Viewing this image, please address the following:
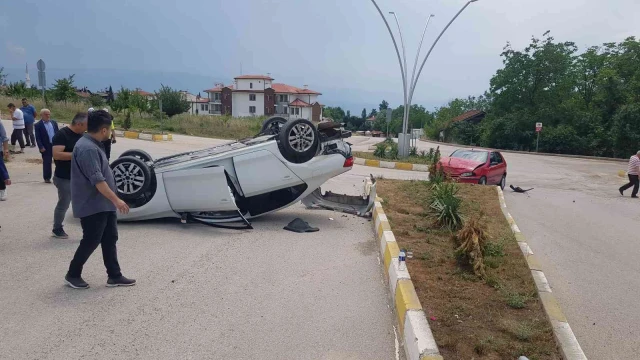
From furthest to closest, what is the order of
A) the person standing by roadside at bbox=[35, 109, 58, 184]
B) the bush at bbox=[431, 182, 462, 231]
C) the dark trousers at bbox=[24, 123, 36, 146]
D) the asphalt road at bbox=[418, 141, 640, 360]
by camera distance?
the dark trousers at bbox=[24, 123, 36, 146] < the person standing by roadside at bbox=[35, 109, 58, 184] < the bush at bbox=[431, 182, 462, 231] < the asphalt road at bbox=[418, 141, 640, 360]

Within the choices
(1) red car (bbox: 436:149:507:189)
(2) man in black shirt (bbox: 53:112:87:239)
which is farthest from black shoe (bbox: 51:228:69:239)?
(1) red car (bbox: 436:149:507:189)

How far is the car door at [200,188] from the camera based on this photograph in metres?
7.67

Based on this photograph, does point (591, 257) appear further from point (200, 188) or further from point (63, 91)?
point (63, 91)

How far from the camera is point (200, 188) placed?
7711 millimetres

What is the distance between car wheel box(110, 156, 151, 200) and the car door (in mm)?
289

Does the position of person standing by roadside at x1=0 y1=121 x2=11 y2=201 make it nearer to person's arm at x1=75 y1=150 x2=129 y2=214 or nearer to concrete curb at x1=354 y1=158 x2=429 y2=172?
person's arm at x1=75 y1=150 x2=129 y2=214

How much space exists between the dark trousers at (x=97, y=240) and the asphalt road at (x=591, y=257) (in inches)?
185

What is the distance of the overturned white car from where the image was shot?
767 cm

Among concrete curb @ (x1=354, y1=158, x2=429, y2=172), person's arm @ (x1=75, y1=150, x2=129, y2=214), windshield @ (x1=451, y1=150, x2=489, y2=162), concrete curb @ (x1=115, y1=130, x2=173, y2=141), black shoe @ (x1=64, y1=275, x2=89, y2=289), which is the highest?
person's arm @ (x1=75, y1=150, x2=129, y2=214)

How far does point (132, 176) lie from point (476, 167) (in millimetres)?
11545

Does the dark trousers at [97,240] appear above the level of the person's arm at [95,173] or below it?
below

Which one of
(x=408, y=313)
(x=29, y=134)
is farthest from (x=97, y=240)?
(x=29, y=134)

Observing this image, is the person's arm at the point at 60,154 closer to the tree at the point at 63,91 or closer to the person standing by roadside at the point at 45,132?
the person standing by roadside at the point at 45,132

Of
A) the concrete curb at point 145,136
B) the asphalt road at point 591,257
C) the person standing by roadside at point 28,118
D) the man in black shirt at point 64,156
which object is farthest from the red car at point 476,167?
the concrete curb at point 145,136
